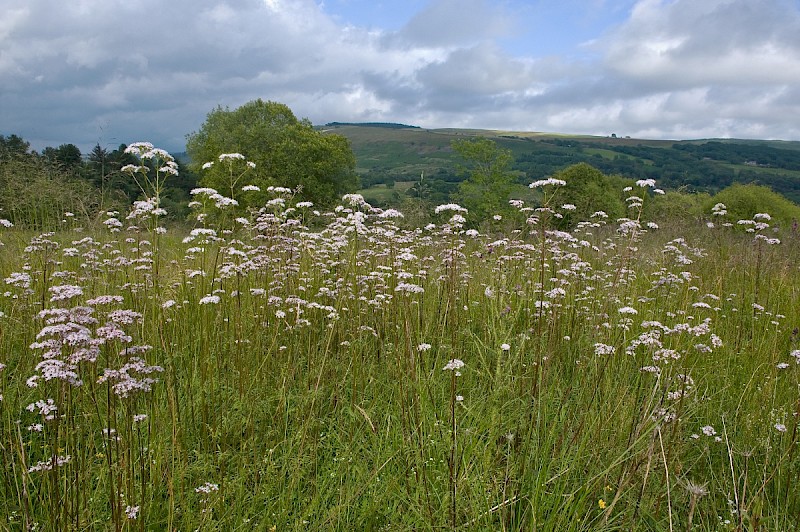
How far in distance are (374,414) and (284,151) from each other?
3897cm

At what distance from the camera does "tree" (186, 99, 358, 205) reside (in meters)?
39.2

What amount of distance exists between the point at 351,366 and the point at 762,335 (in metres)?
5.02

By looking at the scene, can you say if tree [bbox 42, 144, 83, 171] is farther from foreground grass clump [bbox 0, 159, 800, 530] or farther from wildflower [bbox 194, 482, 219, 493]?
wildflower [bbox 194, 482, 219, 493]

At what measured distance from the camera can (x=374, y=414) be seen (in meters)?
3.71

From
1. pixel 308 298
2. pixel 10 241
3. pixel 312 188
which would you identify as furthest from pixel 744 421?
pixel 312 188

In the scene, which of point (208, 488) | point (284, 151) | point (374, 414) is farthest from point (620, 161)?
point (208, 488)

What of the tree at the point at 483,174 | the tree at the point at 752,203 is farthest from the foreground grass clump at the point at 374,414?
the tree at the point at 483,174

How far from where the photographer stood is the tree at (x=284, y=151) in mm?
39188

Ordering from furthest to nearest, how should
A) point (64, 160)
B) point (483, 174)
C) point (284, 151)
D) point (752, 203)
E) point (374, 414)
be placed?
point (483, 174)
point (284, 151)
point (752, 203)
point (64, 160)
point (374, 414)

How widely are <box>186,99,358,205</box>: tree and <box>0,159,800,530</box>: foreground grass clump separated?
32377mm

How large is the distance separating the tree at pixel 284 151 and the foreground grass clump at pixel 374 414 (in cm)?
3238

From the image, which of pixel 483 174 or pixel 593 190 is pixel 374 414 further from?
pixel 483 174

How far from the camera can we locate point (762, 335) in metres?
5.73

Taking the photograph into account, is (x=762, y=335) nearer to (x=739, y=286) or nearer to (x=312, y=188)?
(x=739, y=286)
